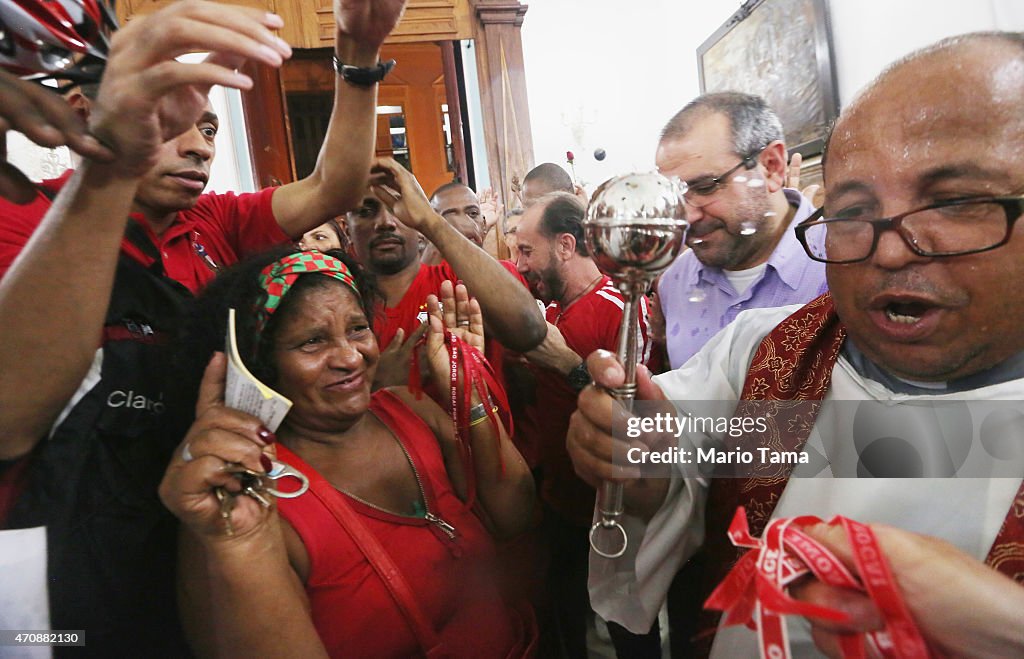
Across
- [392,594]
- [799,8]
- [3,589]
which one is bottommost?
[392,594]

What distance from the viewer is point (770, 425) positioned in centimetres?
59

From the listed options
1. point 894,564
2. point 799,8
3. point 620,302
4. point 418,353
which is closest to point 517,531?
point 418,353

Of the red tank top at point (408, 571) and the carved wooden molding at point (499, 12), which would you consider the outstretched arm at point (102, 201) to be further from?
the carved wooden molding at point (499, 12)

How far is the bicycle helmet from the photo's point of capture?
412mm

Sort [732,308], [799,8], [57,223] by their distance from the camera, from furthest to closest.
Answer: [799,8]
[732,308]
[57,223]

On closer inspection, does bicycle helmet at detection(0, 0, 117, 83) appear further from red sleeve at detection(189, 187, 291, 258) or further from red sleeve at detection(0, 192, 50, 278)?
red sleeve at detection(189, 187, 291, 258)

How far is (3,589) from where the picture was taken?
0.54 meters

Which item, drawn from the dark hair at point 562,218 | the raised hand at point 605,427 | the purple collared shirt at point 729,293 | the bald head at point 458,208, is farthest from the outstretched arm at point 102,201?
the bald head at point 458,208

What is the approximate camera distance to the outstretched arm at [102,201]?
1.39ft

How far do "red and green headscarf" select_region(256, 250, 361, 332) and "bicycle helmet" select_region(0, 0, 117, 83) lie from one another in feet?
1.23

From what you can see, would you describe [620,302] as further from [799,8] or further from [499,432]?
[799,8]

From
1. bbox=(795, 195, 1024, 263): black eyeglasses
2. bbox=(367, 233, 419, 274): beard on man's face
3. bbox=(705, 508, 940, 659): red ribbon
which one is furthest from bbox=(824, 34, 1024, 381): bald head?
bbox=(367, 233, 419, 274): beard on man's face

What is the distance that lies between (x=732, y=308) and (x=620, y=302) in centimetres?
22

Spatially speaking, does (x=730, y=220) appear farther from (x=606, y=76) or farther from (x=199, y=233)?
(x=199, y=233)
